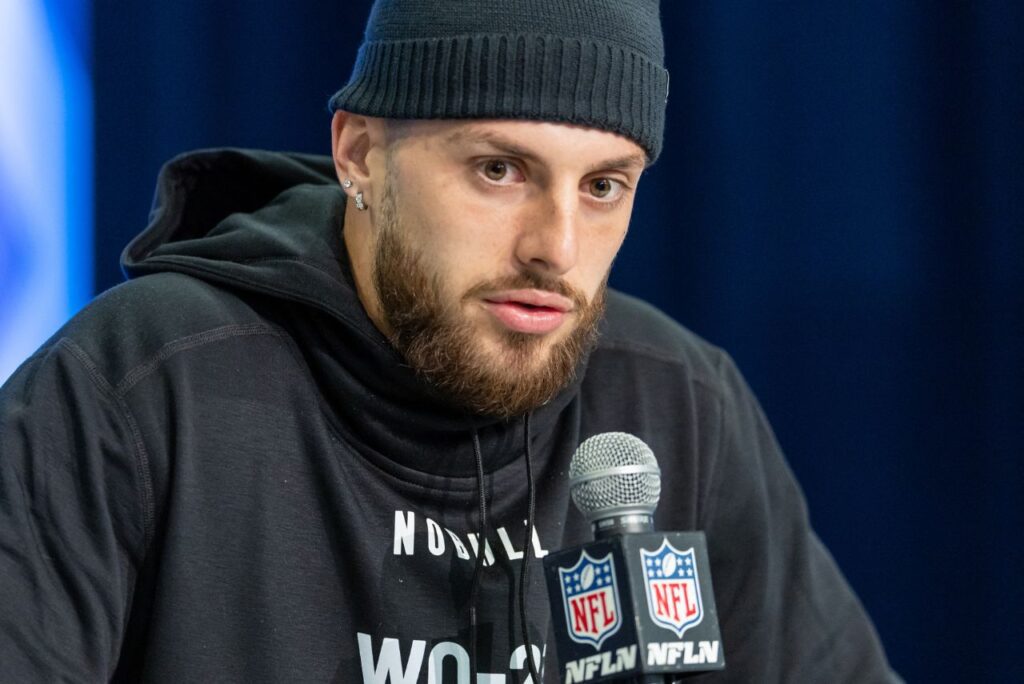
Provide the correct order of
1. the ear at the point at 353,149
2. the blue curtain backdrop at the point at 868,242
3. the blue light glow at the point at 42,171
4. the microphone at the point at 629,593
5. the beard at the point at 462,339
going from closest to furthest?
the microphone at the point at 629,593
the beard at the point at 462,339
the ear at the point at 353,149
the blue light glow at the point at 42,171
the blue curtain backdrop at the point at 868,242

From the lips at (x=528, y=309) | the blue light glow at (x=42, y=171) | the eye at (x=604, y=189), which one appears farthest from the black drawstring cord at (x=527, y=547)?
the blue light glow at (x=42, y=171)

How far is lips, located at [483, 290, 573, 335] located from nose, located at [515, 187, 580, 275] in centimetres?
3

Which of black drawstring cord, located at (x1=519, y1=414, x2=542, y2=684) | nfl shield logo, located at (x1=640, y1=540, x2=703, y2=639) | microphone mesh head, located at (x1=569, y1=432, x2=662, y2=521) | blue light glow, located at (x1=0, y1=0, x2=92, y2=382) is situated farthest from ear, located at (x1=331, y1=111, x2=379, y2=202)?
blue light glow, located at (x1=0, y1=0, x2=92, y2=382)

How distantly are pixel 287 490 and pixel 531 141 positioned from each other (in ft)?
1.26

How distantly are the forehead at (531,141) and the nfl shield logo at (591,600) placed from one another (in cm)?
41

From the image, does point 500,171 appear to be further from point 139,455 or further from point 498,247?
point 139,455

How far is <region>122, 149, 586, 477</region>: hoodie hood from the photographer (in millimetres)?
1329

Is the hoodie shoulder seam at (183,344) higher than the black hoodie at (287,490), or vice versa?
the hoodie shoulder seam at (183,344)

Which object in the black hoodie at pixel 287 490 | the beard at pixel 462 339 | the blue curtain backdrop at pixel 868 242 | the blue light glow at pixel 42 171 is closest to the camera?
the black hoodie at pixel 287 490

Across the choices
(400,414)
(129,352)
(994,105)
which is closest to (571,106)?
(400,414)

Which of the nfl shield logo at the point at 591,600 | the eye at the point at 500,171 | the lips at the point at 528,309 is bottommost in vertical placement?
the nfl shield logo at the point at 591,600

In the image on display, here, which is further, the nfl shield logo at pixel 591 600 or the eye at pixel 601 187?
the eye at pixel 601 187

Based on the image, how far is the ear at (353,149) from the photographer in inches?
54.7

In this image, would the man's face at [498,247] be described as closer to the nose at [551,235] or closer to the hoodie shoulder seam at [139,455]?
the nose at [551,235]
